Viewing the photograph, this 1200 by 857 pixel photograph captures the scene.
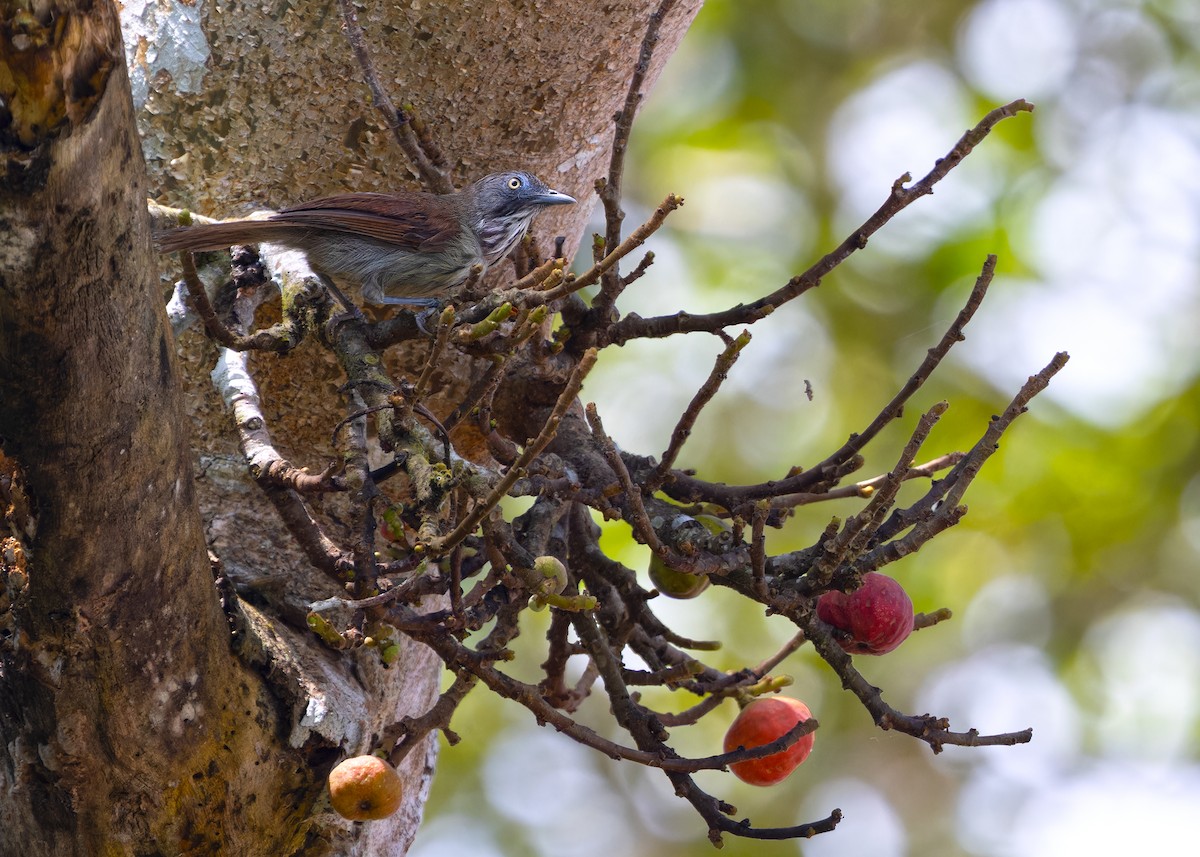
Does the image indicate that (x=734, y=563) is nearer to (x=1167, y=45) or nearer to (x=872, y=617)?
(x=872, y=617)

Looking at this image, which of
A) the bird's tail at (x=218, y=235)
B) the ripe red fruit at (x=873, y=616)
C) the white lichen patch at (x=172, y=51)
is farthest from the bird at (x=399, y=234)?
the ripe red fruit at (x=873, y=616)

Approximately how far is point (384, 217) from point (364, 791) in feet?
5.33

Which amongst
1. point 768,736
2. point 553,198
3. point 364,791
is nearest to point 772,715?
point 768,736

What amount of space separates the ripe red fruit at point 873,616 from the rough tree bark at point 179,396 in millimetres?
1108

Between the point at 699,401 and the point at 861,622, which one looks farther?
the point at 861,622

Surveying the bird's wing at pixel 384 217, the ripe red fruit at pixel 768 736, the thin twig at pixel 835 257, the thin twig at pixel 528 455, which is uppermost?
the bird's wing at pixel 384 217

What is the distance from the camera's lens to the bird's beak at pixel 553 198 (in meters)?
3.57

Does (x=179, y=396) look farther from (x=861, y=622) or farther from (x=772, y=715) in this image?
(x=772, y=715)

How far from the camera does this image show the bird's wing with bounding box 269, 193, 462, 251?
3115mm

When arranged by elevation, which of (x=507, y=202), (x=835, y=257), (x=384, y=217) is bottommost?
(x=835, y=257)

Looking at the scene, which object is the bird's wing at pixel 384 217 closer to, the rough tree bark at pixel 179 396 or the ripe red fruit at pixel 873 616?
the rough tree bark at pixel 179 396

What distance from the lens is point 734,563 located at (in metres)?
2.53

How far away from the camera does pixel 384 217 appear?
129 inches

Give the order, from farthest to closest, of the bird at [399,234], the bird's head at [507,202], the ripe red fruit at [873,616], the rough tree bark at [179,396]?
the bird's head at [507,202] → the bird at [399,234] → the ripe red fruit at [873,616] → the rough tree bark at [179,396]
